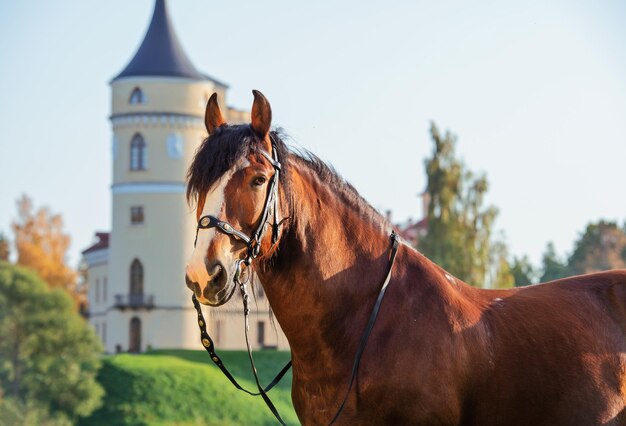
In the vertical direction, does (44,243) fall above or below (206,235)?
above

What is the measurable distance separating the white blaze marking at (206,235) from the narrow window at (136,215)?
68048 mm

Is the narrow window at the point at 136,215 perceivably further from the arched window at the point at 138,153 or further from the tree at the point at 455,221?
the tree at the point at 455,221

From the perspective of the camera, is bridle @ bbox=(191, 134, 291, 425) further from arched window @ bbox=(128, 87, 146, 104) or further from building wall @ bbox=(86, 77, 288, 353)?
arched window @ bbox=(128, 87, 146, 104)

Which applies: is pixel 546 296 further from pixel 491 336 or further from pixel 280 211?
pixel 280 211

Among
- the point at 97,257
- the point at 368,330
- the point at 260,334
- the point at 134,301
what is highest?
the point at 97,257

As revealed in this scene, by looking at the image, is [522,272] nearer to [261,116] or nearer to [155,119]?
[155,119]

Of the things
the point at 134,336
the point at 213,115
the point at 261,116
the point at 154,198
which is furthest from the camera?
the point at 154,198

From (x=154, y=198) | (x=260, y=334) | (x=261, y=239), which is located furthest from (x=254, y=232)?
(x=154, y=198)

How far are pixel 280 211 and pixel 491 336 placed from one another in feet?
4.11

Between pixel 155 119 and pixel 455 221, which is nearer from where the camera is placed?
pixel 455 221

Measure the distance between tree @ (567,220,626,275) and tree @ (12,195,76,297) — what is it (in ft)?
110

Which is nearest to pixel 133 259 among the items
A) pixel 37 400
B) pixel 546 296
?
pixel 37 400

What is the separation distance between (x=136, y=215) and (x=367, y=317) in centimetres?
6803

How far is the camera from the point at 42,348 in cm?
5328
